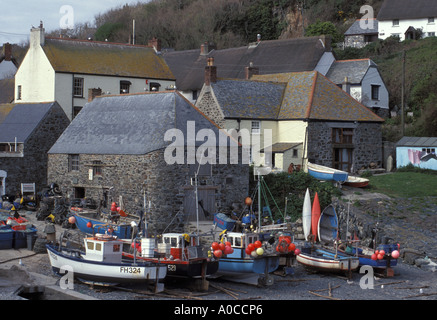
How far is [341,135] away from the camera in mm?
44562

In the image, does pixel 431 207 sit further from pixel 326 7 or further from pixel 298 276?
pixel 326 7

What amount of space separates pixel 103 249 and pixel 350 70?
33.6 metres

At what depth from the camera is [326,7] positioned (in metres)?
81.5

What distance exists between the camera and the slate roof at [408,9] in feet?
234

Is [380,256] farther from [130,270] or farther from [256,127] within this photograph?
[256,127]

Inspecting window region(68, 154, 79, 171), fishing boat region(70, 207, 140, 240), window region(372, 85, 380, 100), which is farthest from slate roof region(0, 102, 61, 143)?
window region(372, 85, 380, 100)

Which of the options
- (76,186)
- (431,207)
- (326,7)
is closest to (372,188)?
(431,207)

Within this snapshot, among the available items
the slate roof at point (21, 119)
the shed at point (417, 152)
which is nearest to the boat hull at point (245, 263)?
the slate roof at point (21, 119)

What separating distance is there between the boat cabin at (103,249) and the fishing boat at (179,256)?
953 mm

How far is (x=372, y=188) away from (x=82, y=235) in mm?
17180

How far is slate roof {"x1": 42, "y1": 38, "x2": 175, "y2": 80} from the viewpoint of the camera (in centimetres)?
4925

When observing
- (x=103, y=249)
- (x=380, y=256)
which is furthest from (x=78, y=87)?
(x=380, y=256)

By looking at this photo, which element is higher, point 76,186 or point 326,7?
point 326,7

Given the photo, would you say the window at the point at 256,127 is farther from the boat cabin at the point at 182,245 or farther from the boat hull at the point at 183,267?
the boat hull at the point at 183,267
